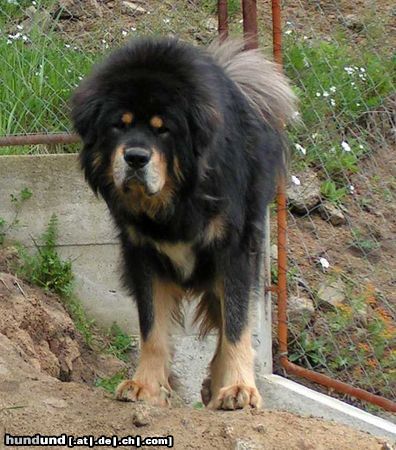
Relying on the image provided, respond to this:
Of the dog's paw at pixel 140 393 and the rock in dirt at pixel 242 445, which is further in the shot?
the dog's paw at pixel 140 393

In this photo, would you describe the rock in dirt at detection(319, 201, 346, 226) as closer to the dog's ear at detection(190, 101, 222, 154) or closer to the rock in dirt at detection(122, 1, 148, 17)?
the rock in dirt at detection(122, 1, 148, 17)

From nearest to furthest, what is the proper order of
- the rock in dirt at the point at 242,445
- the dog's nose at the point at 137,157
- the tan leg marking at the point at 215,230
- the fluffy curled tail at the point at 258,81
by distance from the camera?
the rock in dirt at the point at 242,445 → the dog's nose at the point at 137,157 → the tan leg marking at the point at 215,230 → the fluffy curled tail at the point at 258,81

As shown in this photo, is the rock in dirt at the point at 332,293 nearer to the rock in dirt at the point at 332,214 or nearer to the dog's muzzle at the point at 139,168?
the rock in dirt at the point at 332,214

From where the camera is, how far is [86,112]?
454cm

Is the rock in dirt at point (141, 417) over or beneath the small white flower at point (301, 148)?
beneath

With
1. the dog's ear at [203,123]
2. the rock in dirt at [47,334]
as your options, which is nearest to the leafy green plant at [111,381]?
the rock in dirt at [47,334]

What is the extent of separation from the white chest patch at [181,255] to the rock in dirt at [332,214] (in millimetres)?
2249

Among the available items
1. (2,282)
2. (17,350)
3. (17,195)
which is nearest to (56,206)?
(17,195)

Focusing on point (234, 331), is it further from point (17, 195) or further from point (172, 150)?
point (17, 195)

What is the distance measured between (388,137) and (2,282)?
2798 mm

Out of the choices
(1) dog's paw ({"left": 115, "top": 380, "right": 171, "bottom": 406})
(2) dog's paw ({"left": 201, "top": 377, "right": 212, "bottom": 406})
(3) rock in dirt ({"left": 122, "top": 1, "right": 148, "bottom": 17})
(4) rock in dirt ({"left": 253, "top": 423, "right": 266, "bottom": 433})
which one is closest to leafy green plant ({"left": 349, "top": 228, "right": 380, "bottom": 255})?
(2) dog's paw ({"left": 201, "top": 377, "right": 212, "bottom": 406})

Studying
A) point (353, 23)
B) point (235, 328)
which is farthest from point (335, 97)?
point (235, 328)

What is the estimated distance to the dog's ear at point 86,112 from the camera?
452 cm

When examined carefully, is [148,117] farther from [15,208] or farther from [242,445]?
[15,208]
